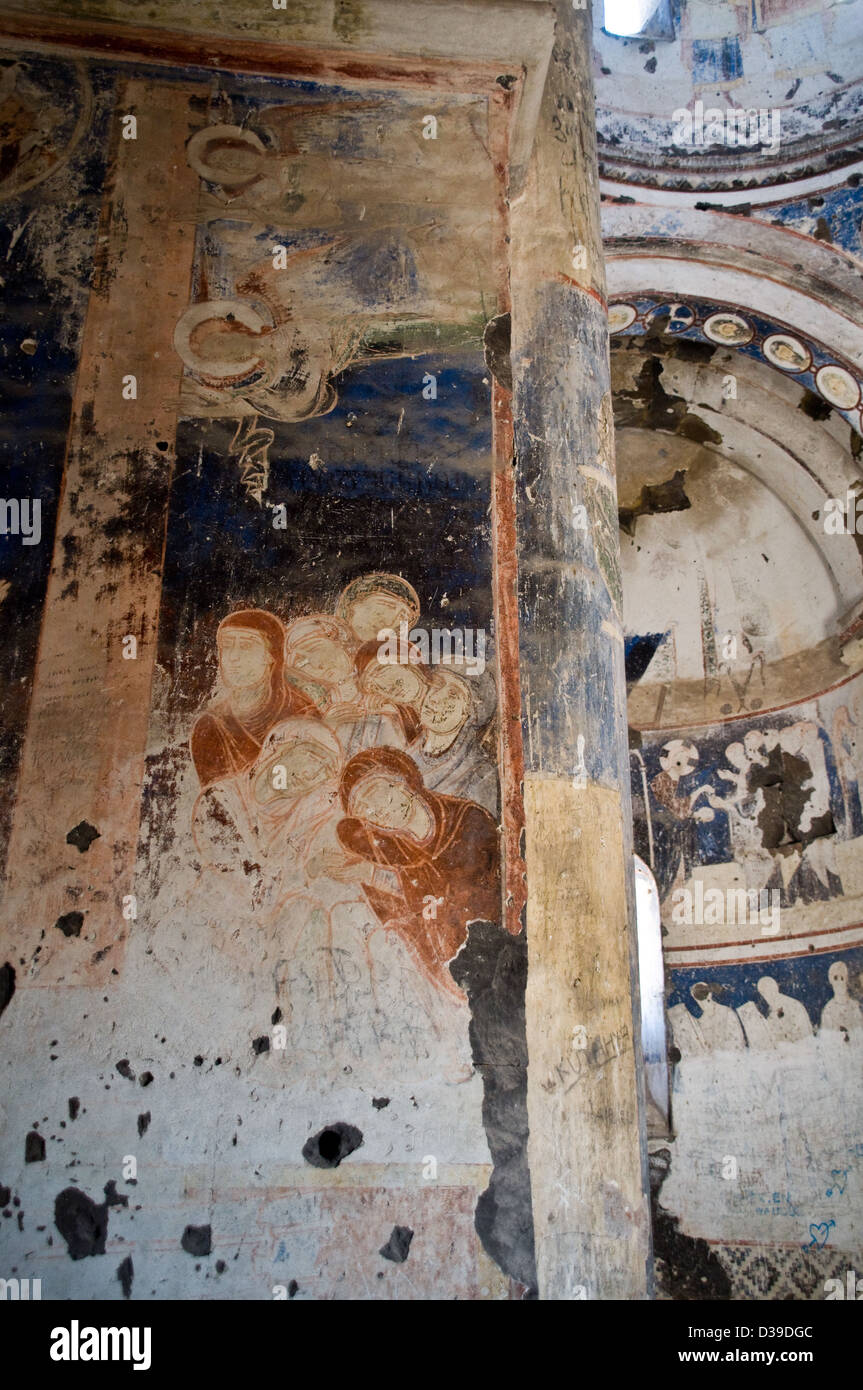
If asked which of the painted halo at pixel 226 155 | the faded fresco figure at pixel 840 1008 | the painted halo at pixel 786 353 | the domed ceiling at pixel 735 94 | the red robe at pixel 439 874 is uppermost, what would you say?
the domed ceiling at pixel 735 94

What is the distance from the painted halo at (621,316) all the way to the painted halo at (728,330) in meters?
0.55

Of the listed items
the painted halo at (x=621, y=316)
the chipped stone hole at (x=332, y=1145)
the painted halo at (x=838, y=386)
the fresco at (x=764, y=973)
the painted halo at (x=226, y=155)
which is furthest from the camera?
the painted halo at (x=621, y=316)

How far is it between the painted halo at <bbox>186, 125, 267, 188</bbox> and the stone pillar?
105cm

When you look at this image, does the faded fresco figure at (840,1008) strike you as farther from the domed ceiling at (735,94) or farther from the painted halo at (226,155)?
the painted halo at (226,155)

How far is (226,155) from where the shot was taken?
14.2 feet

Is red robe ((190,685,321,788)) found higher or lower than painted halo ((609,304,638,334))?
lower

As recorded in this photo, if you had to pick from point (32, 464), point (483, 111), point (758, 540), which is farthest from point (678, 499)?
point (32, 464)

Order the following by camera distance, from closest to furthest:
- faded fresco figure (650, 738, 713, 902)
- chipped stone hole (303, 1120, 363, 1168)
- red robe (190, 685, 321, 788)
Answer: chipped stone hole (303, 1120, 363, 1168)
red robe (190, 685, 321, 788)
faded fresco figure (650, 738, 713, 902)

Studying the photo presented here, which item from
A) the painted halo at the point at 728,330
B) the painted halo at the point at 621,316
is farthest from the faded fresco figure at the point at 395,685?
the painted halo at the point at 728,330

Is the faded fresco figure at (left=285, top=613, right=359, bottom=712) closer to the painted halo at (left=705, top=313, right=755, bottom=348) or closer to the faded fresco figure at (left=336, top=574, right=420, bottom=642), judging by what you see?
the faded fresco figure at (left=336, top=574, right=420, bottom=642)

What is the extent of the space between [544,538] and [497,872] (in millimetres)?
1166

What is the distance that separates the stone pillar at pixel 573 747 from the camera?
10.4 ft

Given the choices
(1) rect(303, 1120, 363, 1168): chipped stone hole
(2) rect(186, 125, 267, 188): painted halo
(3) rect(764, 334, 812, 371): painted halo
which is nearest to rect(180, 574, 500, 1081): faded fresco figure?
(1) rect(303, 1120, 363, 1168): chipped stone hole

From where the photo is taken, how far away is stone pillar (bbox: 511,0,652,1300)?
10.4 ft
